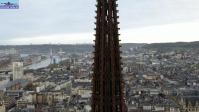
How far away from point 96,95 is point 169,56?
173972 millimetres

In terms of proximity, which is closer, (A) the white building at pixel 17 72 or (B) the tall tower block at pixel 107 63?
(B) the tall tower block at pixel 107 63

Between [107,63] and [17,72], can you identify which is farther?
[17,72]

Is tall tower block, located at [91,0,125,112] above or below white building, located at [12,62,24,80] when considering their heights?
above

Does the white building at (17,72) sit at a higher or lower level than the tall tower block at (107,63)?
lower

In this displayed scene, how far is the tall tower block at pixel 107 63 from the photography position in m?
13.1

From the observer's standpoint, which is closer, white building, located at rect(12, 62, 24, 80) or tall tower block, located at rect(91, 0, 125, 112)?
tall tower block, located at rect(91, 0, 125, 112)

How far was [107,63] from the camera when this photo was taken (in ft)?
43.0

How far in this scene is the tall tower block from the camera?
42.9 feet

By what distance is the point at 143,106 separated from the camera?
6662 centimetres

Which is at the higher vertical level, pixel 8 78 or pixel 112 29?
pixel 112 29

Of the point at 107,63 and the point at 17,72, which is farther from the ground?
the point at 107,63

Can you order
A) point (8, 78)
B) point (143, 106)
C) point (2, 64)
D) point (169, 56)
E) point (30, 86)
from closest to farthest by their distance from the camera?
point (143, 106) < point (30, 86) < point (8, 78) < point (2, 64) < point (169, 56)

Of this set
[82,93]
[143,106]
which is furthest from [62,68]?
[143,106]

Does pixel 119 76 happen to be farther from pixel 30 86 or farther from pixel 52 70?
pixel 52 70
